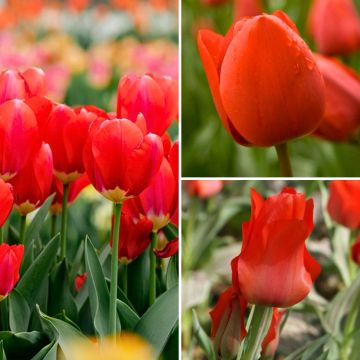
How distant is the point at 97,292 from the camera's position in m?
0.63

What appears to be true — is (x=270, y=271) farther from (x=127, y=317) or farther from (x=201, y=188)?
(x=201, y=188)

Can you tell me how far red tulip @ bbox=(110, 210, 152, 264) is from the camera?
26.6 inches

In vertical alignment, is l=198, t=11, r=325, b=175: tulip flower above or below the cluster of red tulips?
above

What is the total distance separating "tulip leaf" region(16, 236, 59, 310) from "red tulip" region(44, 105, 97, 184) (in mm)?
54

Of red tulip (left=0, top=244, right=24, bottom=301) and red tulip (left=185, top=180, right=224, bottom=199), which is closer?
red tulip (left=0, top=244, right=24, bottom=301)

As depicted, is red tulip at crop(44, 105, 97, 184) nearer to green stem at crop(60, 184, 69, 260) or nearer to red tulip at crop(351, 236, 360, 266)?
green stem at crop(60, 184, 69, 260)

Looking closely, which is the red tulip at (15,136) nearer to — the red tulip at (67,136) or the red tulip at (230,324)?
the red tulip at (67,136)

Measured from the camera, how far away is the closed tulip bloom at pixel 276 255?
0.63 metres

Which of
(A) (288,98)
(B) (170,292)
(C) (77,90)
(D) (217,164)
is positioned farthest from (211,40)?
(C) (77,90)

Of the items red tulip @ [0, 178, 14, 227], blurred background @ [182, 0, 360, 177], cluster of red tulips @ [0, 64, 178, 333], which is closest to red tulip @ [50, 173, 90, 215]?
cluster of red tulips @ [0, 64, 178, 333]

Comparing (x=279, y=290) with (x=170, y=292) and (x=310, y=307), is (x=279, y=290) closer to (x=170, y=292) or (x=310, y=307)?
(x=170, y=292)

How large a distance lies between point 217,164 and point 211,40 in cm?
46

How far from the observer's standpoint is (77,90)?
168 cm

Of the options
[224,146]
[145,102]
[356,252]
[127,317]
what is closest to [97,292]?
[127,317]
